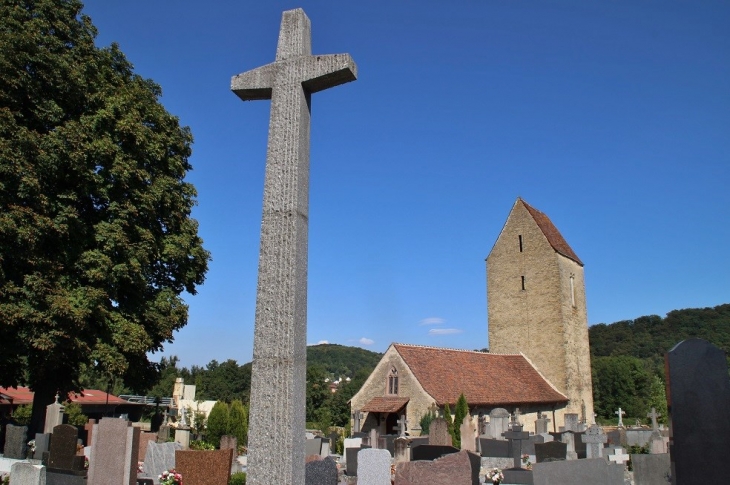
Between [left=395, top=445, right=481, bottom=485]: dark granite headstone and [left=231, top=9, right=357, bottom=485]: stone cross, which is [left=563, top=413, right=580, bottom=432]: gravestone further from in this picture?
[left=231, top=9, right=357, bottom=485]: stone cross

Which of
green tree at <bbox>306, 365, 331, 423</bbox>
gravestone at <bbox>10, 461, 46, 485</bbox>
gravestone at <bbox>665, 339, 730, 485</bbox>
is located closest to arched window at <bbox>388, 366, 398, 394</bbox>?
gravestone at <bbox>10, 461, 46, 485</bbox>

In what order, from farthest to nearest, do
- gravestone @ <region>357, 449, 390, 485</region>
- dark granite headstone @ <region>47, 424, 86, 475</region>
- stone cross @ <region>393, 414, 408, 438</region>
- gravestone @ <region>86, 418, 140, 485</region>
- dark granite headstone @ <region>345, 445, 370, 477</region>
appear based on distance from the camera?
stone cross @ <region>393, 414, 408, 438</region>
dark granite headstone @ <region>345, 445, 370, 477</region>
dark granite headstone @ <region>47, 424, 86, 475</region>
gravestone @ <region>357, 449, 390, 485</region>
gravestone @ <region>86, 418, 140, 485</region>

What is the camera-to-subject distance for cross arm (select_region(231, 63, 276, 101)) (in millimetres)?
4961

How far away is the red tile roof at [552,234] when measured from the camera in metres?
34.8

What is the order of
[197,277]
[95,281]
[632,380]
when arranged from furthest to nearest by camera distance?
[632,380]
[197,277]
[95,281]

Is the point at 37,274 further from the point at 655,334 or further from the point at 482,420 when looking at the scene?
the point at 655,334

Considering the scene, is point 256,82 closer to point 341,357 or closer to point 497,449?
point 497,449

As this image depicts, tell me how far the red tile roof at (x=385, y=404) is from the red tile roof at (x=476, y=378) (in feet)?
4.01

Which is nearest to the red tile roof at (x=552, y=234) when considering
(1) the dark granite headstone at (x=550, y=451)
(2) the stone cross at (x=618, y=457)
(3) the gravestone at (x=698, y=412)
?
(2) the stone cross at (x=618, y=457)

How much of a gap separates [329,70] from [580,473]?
22.1ft

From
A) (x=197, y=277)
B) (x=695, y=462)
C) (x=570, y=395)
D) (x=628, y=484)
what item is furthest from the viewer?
(x=570, y=395)

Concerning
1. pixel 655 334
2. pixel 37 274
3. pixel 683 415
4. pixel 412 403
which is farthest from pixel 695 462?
pixel 655 334

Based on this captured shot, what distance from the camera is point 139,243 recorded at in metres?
16.0

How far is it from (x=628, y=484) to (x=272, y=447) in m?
12.0
